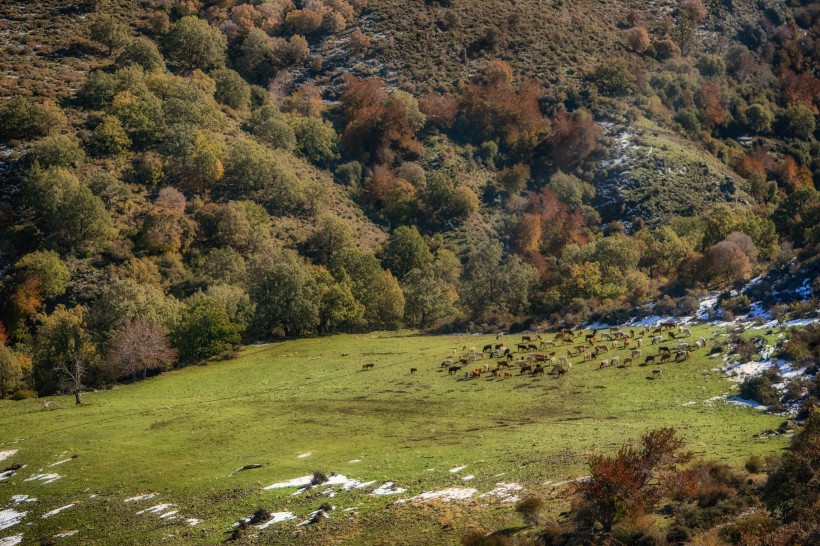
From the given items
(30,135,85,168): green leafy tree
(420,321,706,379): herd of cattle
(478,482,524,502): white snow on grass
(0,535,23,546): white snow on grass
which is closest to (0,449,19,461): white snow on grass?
(0,535,23,546): white snow on grass

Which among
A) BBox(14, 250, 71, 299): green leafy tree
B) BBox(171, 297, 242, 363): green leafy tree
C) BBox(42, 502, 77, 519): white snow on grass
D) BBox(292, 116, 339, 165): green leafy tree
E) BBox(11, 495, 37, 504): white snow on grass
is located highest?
BBox(292, 116, 339, 165): green leafy tree

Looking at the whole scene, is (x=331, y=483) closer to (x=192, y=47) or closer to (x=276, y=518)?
(x=276, y=518)

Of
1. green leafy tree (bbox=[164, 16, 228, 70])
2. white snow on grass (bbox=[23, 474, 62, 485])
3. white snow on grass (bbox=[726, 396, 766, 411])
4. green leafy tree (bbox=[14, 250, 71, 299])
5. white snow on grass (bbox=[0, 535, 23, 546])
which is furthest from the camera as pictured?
green leafy tree (bbox=[164, 16, 228, 70])

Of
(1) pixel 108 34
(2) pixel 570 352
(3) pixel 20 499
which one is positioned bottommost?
(2) pixel 570 352

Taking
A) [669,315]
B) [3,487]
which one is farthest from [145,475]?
[669,315]

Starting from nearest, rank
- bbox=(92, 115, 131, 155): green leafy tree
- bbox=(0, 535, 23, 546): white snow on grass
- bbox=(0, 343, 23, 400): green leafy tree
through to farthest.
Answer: bbox=(0, 535, 23, 546): white snow on grass → bbox=(0, 343, 23, 400): green leafy tree → bbox=(92, 115, 131, 155): green leafy tree

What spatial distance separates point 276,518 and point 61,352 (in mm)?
69465

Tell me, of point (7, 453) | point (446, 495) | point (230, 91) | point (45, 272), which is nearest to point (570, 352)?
point (446, 495)

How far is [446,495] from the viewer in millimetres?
44375

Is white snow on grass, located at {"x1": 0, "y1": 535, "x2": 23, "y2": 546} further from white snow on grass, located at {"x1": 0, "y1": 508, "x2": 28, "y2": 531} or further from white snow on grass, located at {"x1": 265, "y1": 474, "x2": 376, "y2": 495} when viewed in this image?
white snow on grass, located at {"x1": 265, "y1": 474, "x2": 376, "y2": 495}

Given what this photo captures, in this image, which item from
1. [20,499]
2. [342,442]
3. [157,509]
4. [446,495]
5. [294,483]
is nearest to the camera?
[446,495]

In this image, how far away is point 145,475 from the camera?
55.3 metres

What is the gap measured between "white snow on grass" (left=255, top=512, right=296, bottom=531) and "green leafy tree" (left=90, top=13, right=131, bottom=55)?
Result: 6629 inches

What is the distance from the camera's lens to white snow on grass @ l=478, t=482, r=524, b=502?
42.7m
